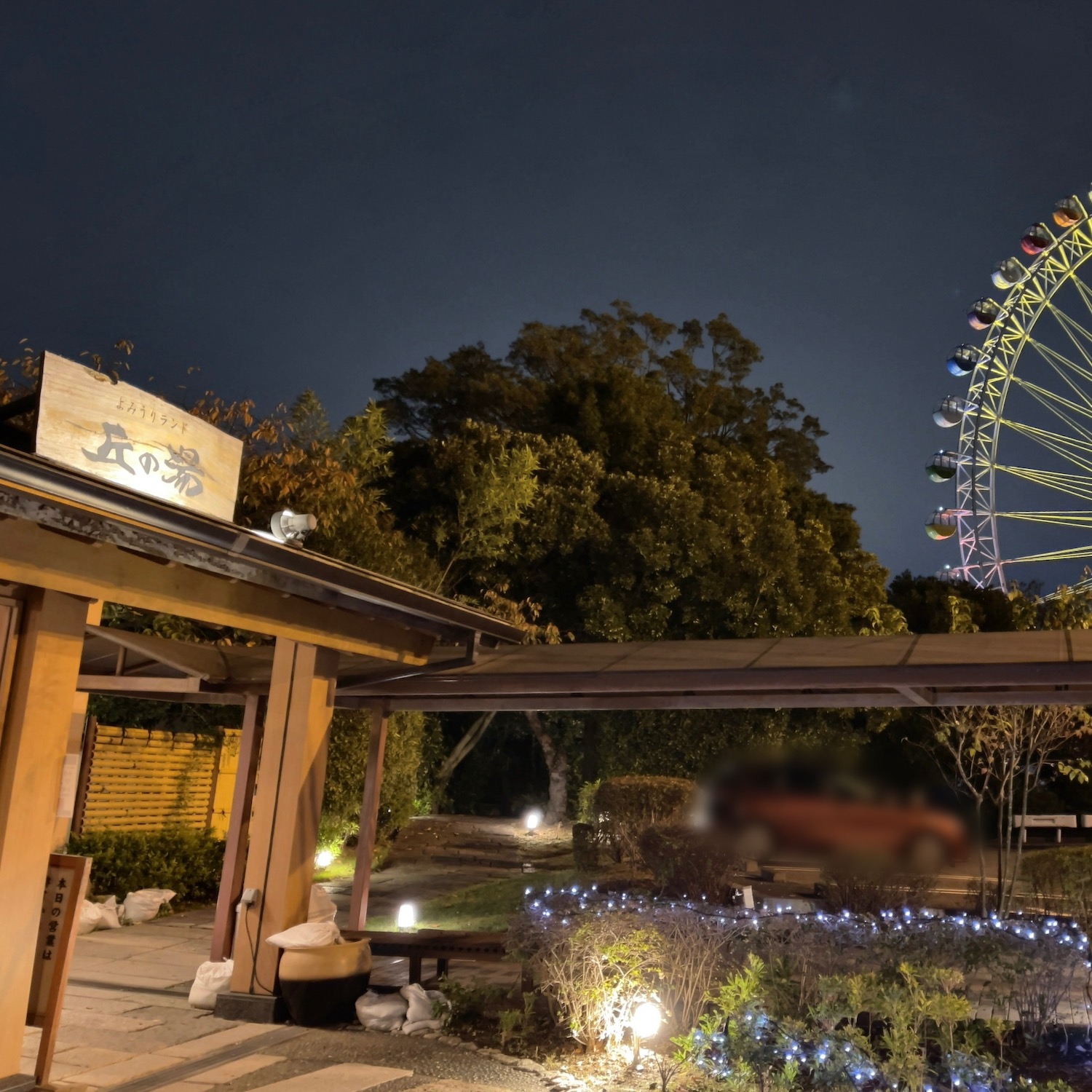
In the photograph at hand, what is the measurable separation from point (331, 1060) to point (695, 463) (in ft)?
53.2

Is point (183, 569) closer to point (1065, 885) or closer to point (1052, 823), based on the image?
point (1065, 885)

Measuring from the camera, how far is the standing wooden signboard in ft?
13.5

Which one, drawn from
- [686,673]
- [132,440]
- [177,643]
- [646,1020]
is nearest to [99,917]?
[177,643]

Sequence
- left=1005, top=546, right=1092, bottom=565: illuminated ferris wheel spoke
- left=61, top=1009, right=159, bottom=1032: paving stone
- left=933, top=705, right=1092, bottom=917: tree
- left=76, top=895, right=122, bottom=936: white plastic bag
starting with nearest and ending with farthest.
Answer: left=61, top=1009, right=159, bottom=1032: paving stone < left=76, top=895, right=122, bottom=936: white plastic bag < left=933, top=705, right=1092, bottom=917: tree < left=1005, top=546, right=1092, bottom=565: illuminated ferris wheel spoke

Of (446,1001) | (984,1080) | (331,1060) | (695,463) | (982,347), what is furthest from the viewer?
(695,463)

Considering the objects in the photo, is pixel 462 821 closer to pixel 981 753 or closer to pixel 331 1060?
pixel 981 753

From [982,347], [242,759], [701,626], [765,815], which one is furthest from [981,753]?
[242,759]

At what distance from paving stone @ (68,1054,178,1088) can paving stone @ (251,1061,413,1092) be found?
1.99 ft

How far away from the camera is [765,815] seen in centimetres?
1575

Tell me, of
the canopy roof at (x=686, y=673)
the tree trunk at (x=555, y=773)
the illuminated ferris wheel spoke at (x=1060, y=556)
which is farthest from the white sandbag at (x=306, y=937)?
the illuminated ferris wheel spoke at (x=1060, y=556)

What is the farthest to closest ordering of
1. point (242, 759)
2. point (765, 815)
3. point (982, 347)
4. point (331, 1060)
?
point (982, 347)
point (765, 815)
point (242, 759)
point (331, 1060)

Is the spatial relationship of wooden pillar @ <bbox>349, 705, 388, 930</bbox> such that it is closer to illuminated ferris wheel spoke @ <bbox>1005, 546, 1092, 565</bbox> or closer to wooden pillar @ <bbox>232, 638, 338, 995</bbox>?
wooden pillar @ <bbox>232, 638, 338, 995</bbox>

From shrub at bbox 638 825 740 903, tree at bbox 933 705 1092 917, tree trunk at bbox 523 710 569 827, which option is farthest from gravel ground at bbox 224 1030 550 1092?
tree trunk at bbox 523 710 569 827

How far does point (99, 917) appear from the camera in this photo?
→ 8.63 m
